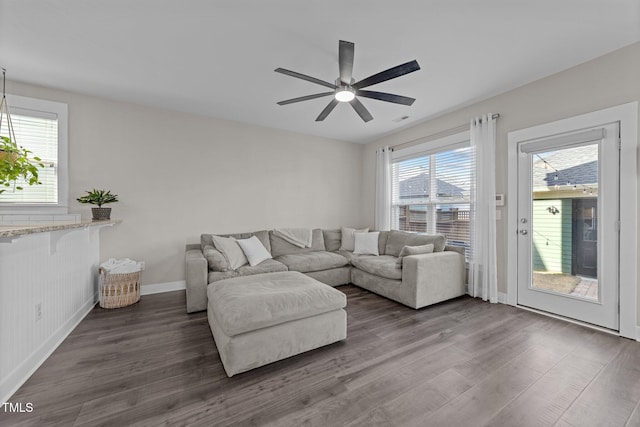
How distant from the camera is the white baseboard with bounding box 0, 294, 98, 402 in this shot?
157cm

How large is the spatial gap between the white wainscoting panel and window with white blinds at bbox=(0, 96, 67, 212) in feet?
2.68

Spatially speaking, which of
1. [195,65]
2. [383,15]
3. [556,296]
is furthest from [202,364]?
[556,296]

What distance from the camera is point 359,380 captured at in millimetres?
1752

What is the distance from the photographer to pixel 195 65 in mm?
2609

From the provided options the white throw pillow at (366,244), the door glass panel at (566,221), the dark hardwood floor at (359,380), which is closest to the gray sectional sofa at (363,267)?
the white throw pillow at (366,244)

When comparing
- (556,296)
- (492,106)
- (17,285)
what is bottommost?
(556,296)

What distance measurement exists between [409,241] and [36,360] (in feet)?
13.7

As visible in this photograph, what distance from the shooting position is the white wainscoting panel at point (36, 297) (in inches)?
63.1

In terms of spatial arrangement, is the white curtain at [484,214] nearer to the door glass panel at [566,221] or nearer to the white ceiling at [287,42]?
the door glass panel at [566,221]

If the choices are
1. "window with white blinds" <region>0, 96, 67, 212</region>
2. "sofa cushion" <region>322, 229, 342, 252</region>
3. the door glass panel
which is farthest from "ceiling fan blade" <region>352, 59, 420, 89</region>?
"window with white blinds" <region>0, 96, 67, 212</region>

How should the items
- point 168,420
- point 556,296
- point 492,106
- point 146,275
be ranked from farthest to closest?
point 146,275 < point 492,106 < point 556,296 < point 168,420

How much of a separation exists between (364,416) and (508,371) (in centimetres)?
121

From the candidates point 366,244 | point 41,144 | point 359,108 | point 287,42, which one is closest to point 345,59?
point 287,42

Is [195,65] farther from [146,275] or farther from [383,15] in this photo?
[146,275]
